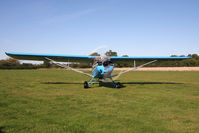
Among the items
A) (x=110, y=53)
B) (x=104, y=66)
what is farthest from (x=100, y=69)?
(x=110, y=53)

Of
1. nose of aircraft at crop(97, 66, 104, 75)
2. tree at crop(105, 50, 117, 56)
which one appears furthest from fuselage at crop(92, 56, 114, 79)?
tree at crop(105, 50, 117, 56)

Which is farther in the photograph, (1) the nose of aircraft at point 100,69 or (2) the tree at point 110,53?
(2) the tree at point 110,53

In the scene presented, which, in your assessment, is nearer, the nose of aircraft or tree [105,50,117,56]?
the nose of aircraft

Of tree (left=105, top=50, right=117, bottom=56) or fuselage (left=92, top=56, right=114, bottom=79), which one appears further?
tree (left=105, top=50, right=117, bottom=56)

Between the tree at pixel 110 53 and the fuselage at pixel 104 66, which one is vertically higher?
the tree at pixel 110 53

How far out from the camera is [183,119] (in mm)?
4285

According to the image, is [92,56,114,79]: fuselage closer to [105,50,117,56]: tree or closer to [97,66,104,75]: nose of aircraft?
[97,66,104,75]: nose of aircraft

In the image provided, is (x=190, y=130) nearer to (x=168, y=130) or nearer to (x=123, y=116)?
(x=168, y=130)

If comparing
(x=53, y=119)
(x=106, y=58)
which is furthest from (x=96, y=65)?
(x=53, y=119)

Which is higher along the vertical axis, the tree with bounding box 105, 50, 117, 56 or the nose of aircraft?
the tree with bounding box 105, 50, 117, 56

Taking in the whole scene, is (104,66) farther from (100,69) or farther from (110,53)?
(110,53)

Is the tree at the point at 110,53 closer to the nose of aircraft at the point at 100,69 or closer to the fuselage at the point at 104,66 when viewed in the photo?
the fuselage at the point at 104,66

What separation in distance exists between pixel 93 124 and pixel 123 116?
995 mm

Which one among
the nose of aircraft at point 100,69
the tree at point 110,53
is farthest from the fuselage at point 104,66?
the tree at point 110,53
